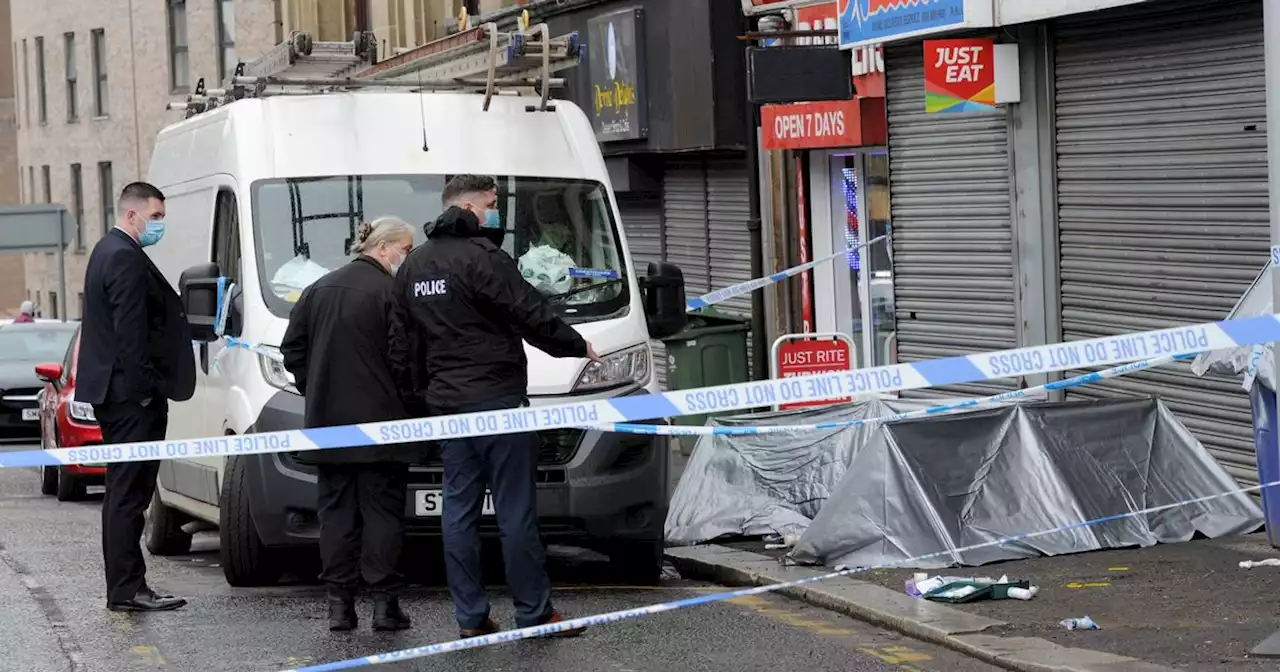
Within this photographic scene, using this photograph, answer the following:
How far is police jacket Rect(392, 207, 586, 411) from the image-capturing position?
855 cm

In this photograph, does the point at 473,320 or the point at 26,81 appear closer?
the point at 473,320

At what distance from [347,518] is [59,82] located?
44.6 m

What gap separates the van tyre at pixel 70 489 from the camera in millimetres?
17047

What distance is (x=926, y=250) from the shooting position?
16062 mm

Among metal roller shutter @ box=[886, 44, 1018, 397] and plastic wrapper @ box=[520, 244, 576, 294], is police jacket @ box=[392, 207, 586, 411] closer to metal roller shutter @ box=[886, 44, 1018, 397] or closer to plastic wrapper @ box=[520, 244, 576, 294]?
plastic wrapper @ box=[520, 244, 576, 294]

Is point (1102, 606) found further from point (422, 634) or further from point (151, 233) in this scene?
point (151, 233)

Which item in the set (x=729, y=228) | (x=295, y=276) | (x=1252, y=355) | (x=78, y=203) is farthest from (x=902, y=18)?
(x=78, y=203)

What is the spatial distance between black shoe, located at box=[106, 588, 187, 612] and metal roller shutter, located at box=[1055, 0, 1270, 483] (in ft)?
18.9

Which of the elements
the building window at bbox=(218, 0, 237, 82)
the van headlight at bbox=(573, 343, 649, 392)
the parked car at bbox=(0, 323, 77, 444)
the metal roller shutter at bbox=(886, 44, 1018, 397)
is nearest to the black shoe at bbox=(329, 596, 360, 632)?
the van headlight at bbox=(573, 343, 649, 392)

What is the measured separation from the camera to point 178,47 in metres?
45.8

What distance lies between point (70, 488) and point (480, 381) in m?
9.51

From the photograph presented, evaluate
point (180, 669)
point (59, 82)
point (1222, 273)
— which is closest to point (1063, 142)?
point (1222, 273)

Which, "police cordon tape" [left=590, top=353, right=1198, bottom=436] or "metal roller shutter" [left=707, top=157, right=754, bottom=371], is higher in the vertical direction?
"metal roller shutter" [left=707, top=157, right=754, bottom=371]

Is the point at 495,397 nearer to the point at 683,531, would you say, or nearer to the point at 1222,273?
the point at 683,531
